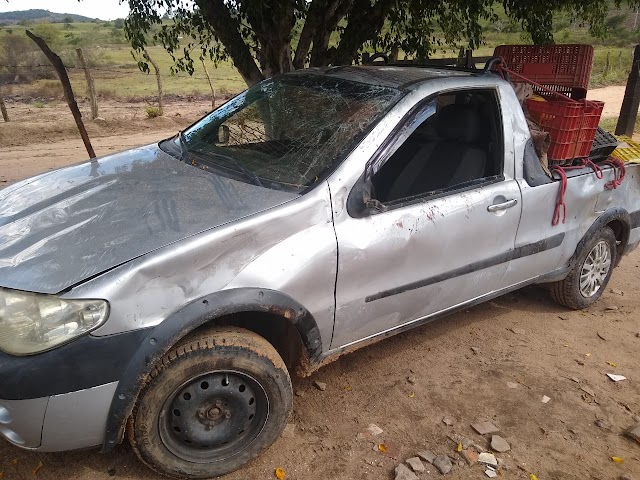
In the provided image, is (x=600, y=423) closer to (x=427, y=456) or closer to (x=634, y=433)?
(x=634, y=433)

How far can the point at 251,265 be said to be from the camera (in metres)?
2.21

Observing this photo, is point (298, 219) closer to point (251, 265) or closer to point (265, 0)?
point (251, 265)

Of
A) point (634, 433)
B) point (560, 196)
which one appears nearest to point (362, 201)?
point (560, 196)

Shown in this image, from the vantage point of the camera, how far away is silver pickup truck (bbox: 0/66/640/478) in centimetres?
195

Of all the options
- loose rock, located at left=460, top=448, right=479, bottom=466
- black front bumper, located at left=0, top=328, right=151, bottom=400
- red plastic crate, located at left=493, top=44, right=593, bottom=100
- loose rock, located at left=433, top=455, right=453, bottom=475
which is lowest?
loose rock, located at left=460, top=448, right=479, bottom=466

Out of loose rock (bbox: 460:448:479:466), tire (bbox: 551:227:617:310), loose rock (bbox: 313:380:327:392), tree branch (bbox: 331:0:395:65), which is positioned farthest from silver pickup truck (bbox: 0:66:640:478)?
tree branch (bbox: 331:0:395:65)

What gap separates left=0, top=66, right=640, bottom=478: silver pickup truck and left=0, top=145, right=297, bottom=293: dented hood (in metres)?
0.01

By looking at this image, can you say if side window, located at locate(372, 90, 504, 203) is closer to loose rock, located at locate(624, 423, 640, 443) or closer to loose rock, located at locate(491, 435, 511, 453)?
loose rock, located at locate(491, 435, 511, 453)

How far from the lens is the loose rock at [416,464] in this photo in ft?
8.04

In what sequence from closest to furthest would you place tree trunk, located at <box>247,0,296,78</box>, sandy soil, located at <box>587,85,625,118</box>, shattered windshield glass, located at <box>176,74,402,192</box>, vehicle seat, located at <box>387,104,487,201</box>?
shattered windshield glass, located at <box>176,74,402,192</box> → vehicle seat, located at <box>387,104,487,201</box> → tree trunk, located at <box>247,0,296,78</box> → sandy soil, located at <box>587,85,625,118</box>

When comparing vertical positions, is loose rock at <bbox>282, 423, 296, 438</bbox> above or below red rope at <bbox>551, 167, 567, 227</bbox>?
below

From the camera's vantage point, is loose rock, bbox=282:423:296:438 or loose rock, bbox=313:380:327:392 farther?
loose rock, bbox=313:380:327:392

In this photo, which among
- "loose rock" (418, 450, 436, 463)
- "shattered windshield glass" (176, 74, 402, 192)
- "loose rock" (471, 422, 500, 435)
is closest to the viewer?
"loose rock" (418, 450, 436, 463)

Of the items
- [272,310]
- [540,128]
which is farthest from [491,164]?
[272,310]
